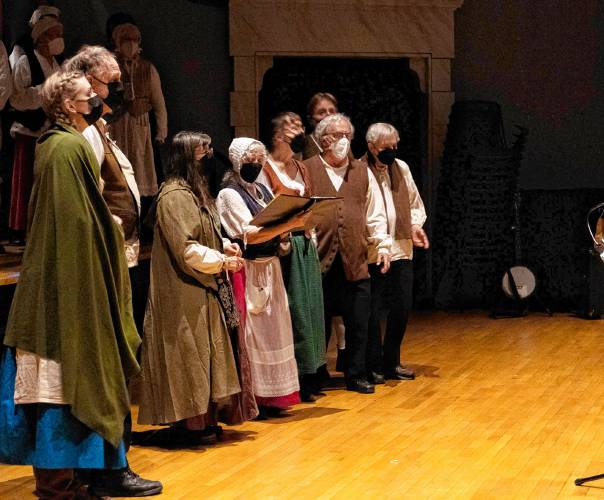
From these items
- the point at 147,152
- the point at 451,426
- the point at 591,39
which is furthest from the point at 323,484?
the point at 591,39

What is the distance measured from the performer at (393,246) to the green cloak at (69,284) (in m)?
2.57

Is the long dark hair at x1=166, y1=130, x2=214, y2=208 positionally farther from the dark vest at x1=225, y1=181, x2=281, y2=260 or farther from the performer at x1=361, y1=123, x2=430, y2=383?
the performer at x1=361, y1=123, x2=430, y2=383

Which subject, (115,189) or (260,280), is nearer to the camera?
(115,189)

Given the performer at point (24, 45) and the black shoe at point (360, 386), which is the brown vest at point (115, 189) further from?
the performer at point (24, 45)

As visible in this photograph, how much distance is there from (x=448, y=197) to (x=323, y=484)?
5.20 m

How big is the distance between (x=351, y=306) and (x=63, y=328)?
2.52m

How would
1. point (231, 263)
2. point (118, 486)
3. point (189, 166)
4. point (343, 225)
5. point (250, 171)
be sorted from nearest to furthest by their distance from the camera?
point (118, 486), point (231, 263), point (189, 166), point (250, 171), point (343, 225)

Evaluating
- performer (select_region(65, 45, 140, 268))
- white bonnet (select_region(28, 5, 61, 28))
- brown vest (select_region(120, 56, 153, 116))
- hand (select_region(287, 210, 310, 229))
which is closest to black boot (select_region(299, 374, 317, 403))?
hand (select_region(287, 210, 310, 229))

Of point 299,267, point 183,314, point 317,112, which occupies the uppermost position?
point 317,112

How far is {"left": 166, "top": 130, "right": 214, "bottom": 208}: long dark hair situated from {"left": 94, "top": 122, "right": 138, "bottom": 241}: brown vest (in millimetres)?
399

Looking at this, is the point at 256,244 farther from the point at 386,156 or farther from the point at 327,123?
the point at 386,156

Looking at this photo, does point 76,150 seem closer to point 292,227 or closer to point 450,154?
point 292,227

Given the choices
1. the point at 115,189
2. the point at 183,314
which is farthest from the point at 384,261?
the point at 115,189

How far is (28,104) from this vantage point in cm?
637
